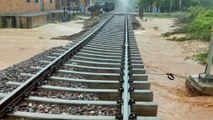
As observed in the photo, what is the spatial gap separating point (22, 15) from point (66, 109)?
1895 cm

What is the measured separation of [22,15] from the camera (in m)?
22.0

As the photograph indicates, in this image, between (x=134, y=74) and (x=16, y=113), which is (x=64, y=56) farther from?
(x=16, y=113)

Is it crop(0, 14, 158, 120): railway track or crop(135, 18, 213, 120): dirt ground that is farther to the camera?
crop(135, 18, 213, 120): dirt ground

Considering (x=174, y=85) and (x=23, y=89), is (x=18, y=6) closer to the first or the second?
(x=174, y=85)

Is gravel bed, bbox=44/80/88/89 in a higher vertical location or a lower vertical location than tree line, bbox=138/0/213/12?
lower

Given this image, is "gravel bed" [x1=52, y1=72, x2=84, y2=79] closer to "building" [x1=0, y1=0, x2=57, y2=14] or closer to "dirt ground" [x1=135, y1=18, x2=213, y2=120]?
"dirt ground" [x1=135, y1=18, x2=213, y2=120]

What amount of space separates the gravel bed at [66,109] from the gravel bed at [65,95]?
1.22ft

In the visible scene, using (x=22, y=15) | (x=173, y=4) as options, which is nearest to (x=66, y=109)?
(x=22, y=15)

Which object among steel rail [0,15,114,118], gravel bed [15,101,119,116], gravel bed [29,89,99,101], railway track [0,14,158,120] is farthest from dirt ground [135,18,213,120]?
steel rail [0,15,114,118]

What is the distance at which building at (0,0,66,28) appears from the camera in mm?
21625

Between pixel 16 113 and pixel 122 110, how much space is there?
4.21 ft

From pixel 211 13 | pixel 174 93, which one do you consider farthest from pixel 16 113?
pixel 211 13

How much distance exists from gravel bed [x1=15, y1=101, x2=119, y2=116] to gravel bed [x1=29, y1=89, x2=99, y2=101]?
14.6 inches

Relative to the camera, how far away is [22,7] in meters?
25.9
